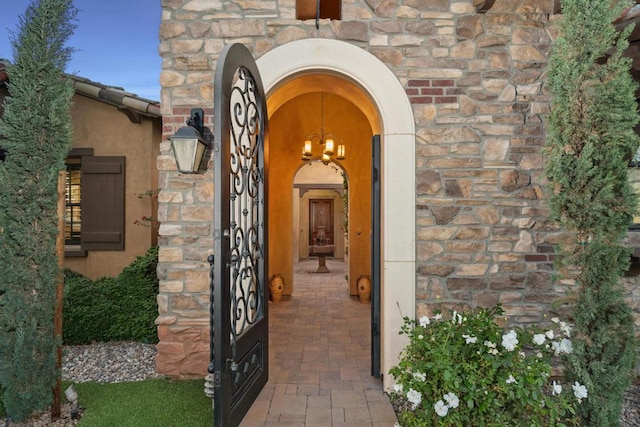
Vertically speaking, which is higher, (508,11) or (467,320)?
(508,11)

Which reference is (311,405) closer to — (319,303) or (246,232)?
(246,232)

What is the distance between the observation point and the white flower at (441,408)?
1.98 metres

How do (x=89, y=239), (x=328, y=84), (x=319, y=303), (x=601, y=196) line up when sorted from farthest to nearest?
1. (x=319, y=303)
2. (x=89, y=239)
3. (x=328, y=84)
4. (x=601, y=196)

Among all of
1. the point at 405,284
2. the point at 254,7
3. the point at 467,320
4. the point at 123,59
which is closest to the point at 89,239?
the point at 254,7

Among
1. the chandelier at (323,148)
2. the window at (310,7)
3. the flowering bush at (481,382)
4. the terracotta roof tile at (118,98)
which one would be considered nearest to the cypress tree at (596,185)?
the flowering bush at (481,382)

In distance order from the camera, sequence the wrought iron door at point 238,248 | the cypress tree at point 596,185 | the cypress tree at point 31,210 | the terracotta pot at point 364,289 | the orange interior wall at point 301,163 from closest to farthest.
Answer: the cypress tree at point 596,185 → the wrought iron door at point 238,248 → the cypress tree at point 31,210 → the terracotta pot at point 364,289 → the orange interior wall at point 301,163

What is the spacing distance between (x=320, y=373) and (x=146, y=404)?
1444mm

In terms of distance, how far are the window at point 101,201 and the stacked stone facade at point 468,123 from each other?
3366 mm

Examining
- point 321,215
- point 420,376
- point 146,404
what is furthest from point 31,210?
point 321,215

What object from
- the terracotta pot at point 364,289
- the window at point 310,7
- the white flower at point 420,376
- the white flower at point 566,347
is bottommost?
the terracotta pot at point 364,289

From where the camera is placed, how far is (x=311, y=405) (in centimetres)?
288

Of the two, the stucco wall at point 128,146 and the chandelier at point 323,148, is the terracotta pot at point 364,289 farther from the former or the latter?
the stucco wall at point 128,146

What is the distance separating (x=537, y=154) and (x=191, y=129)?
9.13 ft

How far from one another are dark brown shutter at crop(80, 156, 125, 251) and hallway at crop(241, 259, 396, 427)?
2716 millimetres
